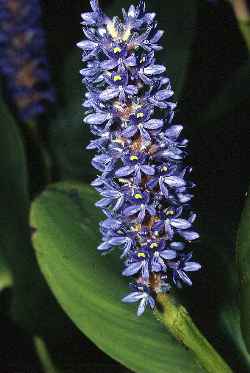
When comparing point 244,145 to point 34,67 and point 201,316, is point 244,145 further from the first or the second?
point 34,67

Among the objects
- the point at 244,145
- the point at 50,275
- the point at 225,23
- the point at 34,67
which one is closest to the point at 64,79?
the point at 34,67

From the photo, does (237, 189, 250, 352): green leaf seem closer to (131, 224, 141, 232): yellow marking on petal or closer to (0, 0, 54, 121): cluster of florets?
(131, 224, 141, 232): yellow marking on petal

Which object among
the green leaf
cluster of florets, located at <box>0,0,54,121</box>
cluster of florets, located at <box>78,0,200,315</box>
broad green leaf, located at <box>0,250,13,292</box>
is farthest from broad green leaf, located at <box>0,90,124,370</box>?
the green leaf

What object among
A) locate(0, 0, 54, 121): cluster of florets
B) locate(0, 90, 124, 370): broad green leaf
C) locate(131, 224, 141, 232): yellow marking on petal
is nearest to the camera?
locate(131, 224, 141, 232): yellow marking on petal

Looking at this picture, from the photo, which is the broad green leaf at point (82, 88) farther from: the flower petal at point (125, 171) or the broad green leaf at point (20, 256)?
the flower petal at point (125, 171)

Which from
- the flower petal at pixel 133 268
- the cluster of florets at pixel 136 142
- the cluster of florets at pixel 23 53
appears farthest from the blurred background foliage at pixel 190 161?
the flower petal at pixel 133 268
